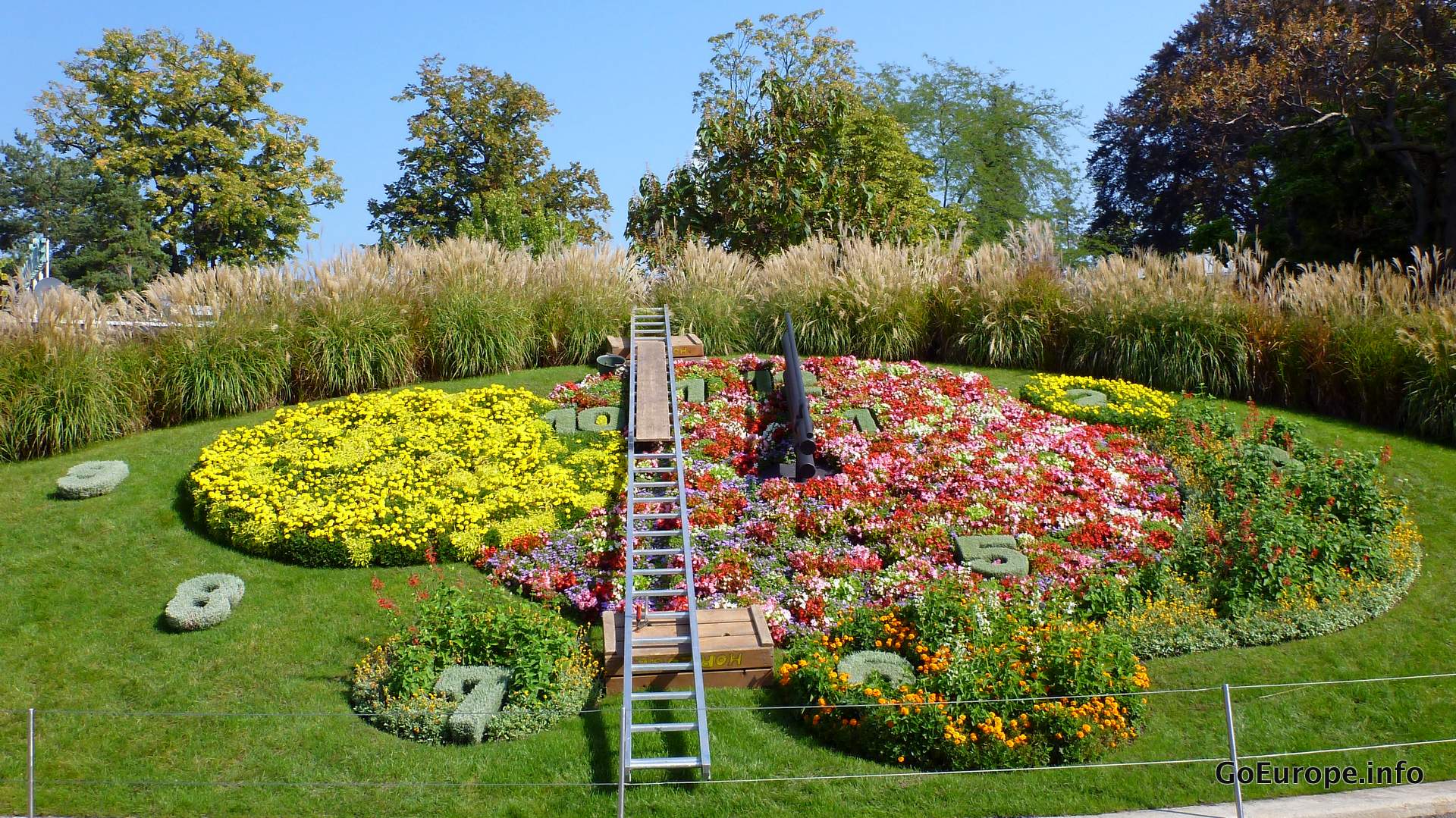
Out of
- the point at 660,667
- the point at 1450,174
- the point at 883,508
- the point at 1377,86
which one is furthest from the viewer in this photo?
the point at 1377,86

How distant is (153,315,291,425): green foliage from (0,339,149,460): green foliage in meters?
0.33

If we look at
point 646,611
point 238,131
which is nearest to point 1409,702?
point 646,611

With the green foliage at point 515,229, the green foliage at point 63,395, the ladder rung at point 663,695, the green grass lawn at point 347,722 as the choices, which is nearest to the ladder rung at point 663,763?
the green grass lawn at point 347,722

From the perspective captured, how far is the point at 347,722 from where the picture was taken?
7.07 metres

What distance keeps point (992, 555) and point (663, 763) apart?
166 inches

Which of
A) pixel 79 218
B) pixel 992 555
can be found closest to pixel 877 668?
pixel 992 555

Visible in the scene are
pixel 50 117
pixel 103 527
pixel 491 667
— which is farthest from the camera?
pixel 50 117

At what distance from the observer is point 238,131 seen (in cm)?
3250

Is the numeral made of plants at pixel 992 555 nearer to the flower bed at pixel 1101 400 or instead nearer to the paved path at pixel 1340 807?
the paved path at pixel 1340 807

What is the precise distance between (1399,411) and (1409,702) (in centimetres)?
585

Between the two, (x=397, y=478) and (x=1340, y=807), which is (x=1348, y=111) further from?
(x=397, y=478)

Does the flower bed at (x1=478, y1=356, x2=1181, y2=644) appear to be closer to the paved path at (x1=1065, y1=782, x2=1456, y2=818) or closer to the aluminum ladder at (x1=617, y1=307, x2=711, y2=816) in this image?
the aluminum ladder at (x1=617, y1=307, x2=711, y2=816)

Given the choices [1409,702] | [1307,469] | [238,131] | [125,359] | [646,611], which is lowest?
[1409,702]

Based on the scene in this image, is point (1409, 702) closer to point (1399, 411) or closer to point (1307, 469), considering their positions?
point (1307, 469)
